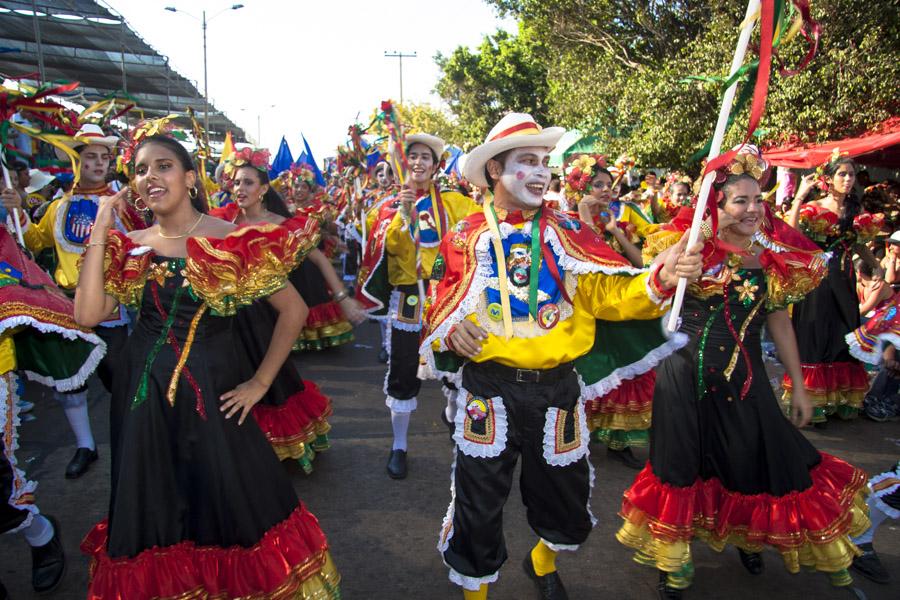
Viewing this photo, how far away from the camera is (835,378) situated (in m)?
5.96

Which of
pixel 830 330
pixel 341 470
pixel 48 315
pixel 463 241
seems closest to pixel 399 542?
pixel 341 470

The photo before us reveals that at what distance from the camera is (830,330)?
5992mm

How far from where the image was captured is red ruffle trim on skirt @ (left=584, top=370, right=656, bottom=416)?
5035 millimetres

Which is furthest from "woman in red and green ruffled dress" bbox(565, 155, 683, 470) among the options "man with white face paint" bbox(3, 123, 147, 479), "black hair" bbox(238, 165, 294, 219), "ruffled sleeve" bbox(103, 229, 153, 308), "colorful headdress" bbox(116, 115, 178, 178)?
"man with white face paint" bbox(3, 123, 147, 479)

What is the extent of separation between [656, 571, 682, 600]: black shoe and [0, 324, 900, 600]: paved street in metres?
0.09

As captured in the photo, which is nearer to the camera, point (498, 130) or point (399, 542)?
point (498, 130)

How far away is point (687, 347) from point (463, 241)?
133 centimetres

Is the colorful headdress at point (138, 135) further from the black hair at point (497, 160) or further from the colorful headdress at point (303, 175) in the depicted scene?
the colorful headdress at point (303, 175)

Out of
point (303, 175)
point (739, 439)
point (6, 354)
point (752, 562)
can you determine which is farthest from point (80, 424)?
point (303, 175)

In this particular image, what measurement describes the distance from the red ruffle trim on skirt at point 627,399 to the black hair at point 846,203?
237 cm

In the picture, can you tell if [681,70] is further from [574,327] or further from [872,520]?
[574,327]

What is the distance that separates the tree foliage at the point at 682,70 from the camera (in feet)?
36.6

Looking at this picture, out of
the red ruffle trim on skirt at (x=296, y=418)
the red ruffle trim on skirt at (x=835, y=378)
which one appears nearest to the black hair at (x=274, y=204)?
the red ruffle trim on skirt at (x=296, y=418)

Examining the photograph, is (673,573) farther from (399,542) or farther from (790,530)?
(399,542)
